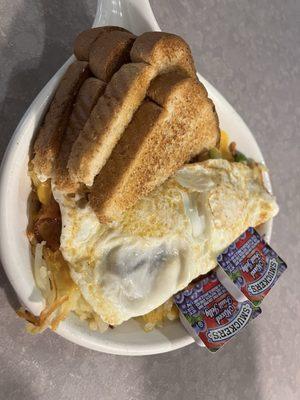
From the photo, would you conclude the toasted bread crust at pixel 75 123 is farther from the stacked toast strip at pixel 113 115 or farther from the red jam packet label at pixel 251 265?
the red jam packet label at pixel 251 265

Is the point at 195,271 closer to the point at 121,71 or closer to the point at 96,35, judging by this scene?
the point at 121,71

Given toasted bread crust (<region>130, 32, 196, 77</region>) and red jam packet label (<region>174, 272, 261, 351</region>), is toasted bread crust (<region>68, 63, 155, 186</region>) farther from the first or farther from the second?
red jam packet label (<region>174, 272, 261, 351</region>)

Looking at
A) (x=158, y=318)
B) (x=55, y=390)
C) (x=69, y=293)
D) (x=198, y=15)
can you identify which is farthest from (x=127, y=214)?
(x=198, y=15)

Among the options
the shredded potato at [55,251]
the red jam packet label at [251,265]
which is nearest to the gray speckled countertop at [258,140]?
the shredded potato at [55,251]

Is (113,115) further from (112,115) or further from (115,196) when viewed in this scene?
(115,196)

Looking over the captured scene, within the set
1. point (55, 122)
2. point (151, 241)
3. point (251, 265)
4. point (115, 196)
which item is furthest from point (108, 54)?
point (251, 265)

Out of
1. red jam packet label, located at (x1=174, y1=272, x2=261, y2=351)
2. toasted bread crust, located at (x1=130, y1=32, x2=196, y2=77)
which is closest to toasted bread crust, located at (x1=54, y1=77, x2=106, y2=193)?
toasted bread crust, located at (x1=130, y1=32, x2=196, y2=77)
